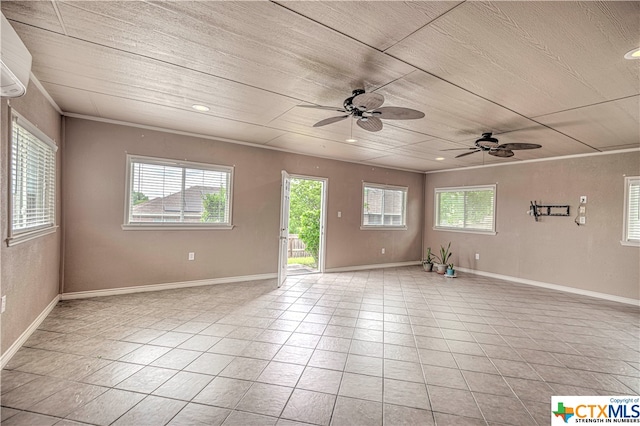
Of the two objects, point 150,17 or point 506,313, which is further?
point 506,313

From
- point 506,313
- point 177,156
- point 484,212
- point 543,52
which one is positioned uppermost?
point 543,52

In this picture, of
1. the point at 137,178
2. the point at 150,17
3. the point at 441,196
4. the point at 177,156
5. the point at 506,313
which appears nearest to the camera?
the point at 150,17

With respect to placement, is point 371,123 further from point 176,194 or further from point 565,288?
point 565,288

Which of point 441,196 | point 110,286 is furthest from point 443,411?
point 441,196

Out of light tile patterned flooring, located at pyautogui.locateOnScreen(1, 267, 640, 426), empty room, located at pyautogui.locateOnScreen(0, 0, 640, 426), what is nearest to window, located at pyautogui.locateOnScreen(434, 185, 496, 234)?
empty room, located at pyautogui.locateOnScreen(0, 0, 640, 426)

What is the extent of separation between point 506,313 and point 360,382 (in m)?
2.74

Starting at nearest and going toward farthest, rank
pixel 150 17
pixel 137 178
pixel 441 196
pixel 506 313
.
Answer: pixel 150 17, pixel 506 313, pixel 137 178, pixel 441 196

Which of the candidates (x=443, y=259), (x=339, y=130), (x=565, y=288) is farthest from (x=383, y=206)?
Answer: (x=565, y=288)

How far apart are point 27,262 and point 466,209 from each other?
24.3 ft

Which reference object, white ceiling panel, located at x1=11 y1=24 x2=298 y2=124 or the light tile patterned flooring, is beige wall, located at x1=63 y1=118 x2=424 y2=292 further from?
white ceiling panel, located at x1=11 y1=24 x2=298 y2=124

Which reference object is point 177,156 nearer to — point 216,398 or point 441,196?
point 216,398

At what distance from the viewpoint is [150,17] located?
180 centimetres

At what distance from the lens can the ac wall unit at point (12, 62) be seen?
5.27 ft

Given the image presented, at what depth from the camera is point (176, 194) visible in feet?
15.0
